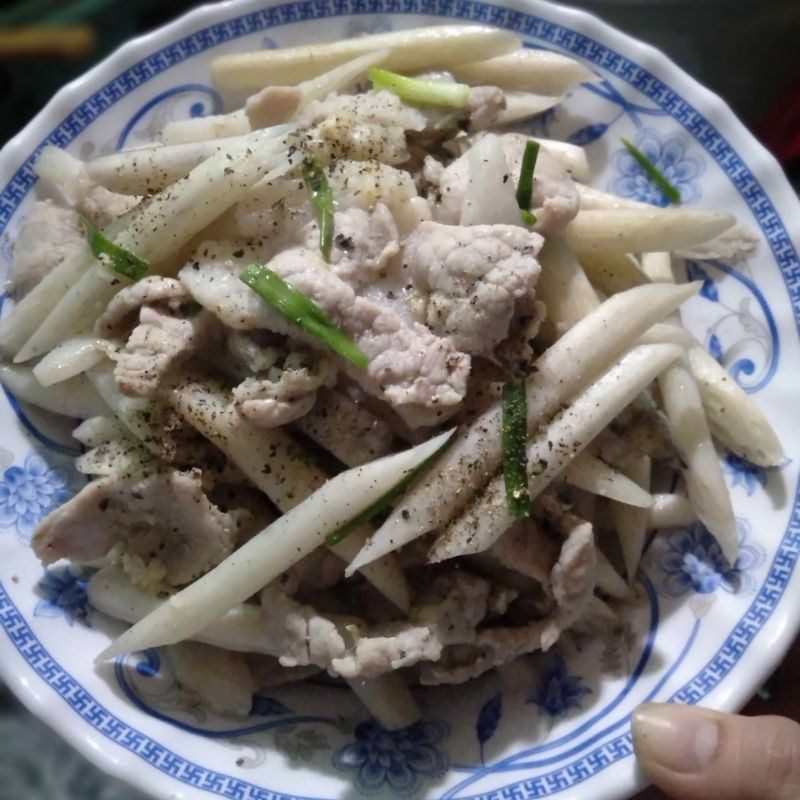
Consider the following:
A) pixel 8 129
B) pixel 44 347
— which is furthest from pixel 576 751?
pixel 8 129

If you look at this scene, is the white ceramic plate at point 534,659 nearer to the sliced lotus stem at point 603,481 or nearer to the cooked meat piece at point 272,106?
the sliced lotus stem at point 603,481

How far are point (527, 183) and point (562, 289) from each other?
27cm

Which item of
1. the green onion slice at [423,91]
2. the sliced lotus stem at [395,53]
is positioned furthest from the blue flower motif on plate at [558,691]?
the sliced lotus stem at [395,53]

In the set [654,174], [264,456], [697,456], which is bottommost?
[697,456]

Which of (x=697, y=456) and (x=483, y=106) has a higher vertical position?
(x=483, y=106)

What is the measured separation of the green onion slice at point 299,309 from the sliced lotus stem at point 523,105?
35.4 inches

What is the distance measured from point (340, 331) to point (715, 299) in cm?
116

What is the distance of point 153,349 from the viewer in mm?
1970

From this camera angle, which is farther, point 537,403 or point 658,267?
point 658,267

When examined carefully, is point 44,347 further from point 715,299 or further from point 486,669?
point 715,299

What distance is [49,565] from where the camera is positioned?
6.95 ft

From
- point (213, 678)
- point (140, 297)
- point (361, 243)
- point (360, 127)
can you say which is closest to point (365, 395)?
point (361, 243)

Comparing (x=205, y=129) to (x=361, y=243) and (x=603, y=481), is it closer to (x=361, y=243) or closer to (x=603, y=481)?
(x=361, y=243)

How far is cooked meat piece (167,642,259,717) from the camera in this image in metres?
2.08
